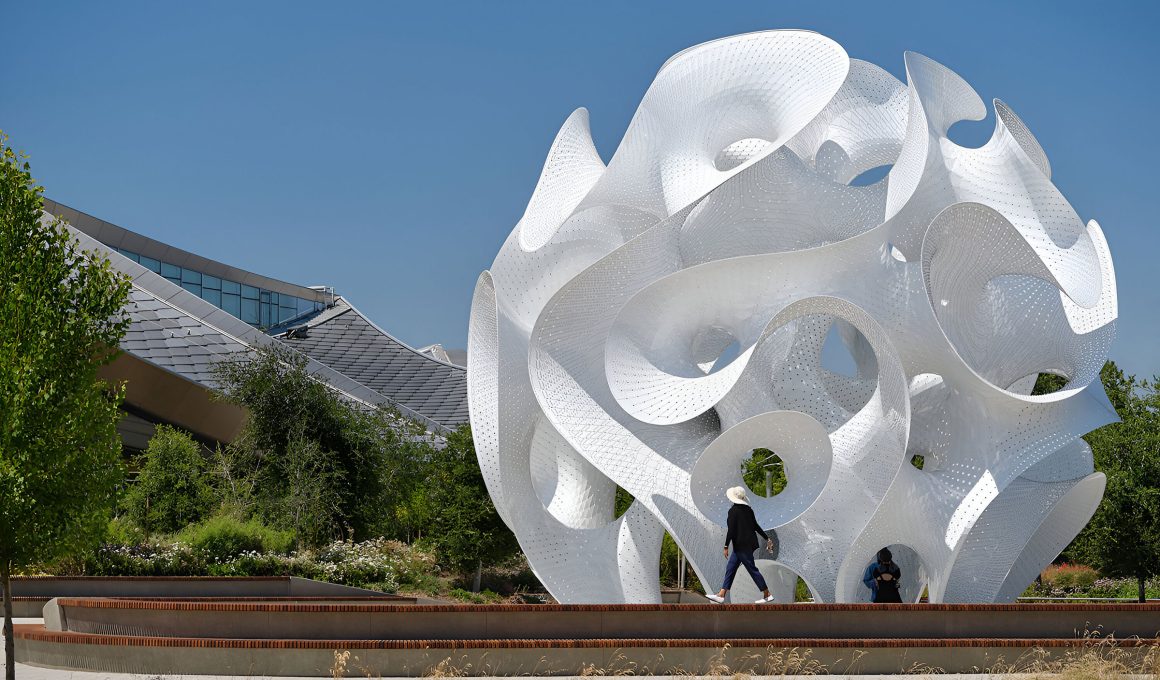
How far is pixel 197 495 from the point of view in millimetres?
31344

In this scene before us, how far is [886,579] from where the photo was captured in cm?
1641

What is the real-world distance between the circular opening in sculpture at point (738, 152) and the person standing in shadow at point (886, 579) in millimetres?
5923

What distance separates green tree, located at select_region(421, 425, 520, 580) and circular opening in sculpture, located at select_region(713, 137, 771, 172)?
17.5m

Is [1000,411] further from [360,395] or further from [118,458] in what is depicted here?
[360,395]

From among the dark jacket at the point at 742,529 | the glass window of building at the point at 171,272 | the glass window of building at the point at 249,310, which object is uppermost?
the glass window of building at the point at 171,272

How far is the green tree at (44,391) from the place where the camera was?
11156 mm

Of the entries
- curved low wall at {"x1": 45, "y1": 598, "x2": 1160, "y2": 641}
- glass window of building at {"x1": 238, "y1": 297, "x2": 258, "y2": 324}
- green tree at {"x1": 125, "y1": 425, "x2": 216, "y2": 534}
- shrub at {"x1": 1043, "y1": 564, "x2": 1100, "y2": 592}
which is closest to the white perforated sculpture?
curved low wall at {"x1": 45, "y1": 598, "x2": 1160, "y2": 641}

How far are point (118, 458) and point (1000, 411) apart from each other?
34.9 feet

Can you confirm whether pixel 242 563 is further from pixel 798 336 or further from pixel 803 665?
pixel 803 665

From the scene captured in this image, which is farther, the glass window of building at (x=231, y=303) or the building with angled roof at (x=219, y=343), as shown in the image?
the glass window of building at (x=231, y=303)

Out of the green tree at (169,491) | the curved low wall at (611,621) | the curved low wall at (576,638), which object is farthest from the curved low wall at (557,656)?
the green tree at (169,491)

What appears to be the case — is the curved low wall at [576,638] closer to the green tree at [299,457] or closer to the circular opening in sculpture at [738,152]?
the circular opening in sculpture at [738,152]

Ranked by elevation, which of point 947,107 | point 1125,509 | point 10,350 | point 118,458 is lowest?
point 1125,509

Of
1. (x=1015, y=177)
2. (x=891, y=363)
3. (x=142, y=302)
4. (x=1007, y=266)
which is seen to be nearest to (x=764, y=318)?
(x=891, y=363)
